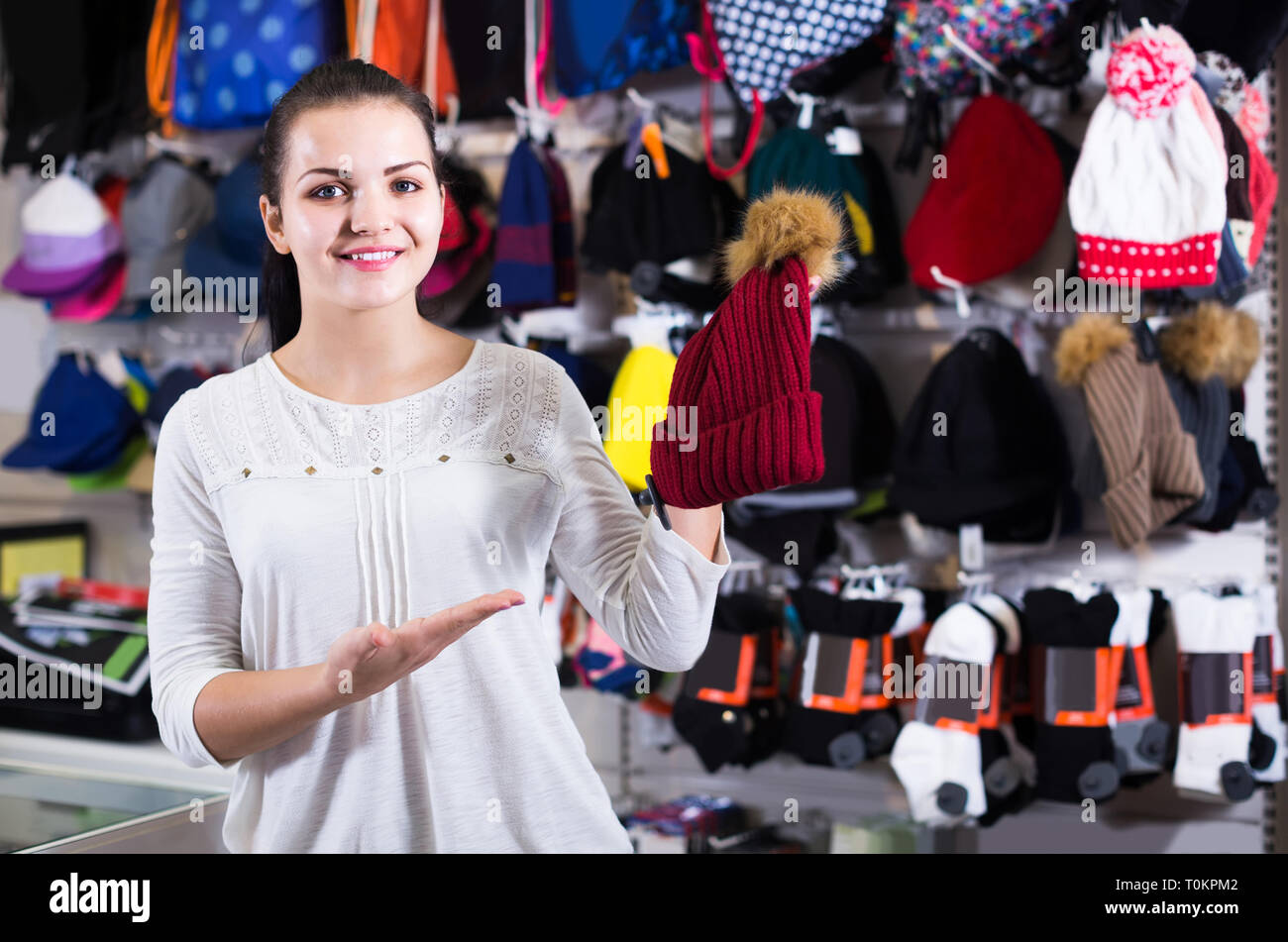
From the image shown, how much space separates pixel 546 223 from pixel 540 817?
5.86ft

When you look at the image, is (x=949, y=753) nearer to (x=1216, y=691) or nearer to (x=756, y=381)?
(x=1216, y=691)

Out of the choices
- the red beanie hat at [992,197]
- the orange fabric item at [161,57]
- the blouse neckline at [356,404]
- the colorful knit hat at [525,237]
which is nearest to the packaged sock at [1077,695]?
the red beanie hat at [992,197]

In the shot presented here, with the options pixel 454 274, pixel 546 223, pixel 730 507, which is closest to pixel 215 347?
pixel 454 274

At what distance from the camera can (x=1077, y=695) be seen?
206 centimetres

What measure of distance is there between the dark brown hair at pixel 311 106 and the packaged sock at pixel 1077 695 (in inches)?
58.3

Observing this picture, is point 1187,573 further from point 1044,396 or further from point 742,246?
point 742,246

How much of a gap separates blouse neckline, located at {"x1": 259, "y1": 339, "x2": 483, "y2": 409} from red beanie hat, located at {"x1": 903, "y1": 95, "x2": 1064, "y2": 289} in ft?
4.73

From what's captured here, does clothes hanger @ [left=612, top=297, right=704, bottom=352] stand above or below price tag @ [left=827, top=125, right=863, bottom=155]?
below

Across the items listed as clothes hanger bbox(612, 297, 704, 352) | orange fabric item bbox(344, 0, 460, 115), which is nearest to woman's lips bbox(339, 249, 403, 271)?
clothes hanger bbox(612, 297, 704, 352)

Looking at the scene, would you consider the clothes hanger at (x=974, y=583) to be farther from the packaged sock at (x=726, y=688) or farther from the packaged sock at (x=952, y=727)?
the packaged sock at (x=726, y=688)

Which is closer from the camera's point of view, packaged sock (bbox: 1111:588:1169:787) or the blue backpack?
packaged sock (bbox: 1111:588:1169:787)

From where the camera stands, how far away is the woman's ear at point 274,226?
3.19 feet

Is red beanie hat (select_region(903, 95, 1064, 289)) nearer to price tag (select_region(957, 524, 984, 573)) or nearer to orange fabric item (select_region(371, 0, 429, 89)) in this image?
price tag (select_region(957, 524, 984, 573))

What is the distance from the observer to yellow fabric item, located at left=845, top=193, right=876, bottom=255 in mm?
2260
